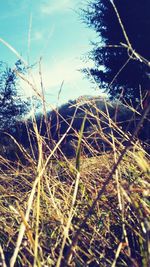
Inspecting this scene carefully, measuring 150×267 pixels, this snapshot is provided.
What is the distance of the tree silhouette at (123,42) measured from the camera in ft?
41.8

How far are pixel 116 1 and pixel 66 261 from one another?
1353cm

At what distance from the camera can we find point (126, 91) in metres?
13.5

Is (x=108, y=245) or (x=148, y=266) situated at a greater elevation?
(x=148, y=266)

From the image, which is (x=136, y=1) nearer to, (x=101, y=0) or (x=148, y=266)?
(x=101, y=0)

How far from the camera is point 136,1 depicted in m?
12.9

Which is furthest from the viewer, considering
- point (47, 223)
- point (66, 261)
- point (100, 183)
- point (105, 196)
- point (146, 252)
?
point (100, 183)

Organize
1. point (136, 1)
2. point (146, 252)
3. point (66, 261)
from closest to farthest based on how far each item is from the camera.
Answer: point (66, 261) < point (146, 252) < point (136, 1)

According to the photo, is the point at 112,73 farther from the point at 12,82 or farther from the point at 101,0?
the point at 12,82

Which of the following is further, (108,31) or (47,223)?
(108,31)

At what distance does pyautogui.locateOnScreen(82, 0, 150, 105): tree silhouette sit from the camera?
502 inches

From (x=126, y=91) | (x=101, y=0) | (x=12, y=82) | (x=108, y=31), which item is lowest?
(x=12, y=82)

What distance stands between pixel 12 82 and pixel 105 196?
14050mm

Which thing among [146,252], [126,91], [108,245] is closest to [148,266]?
[146,252]

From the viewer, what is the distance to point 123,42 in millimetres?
13273
